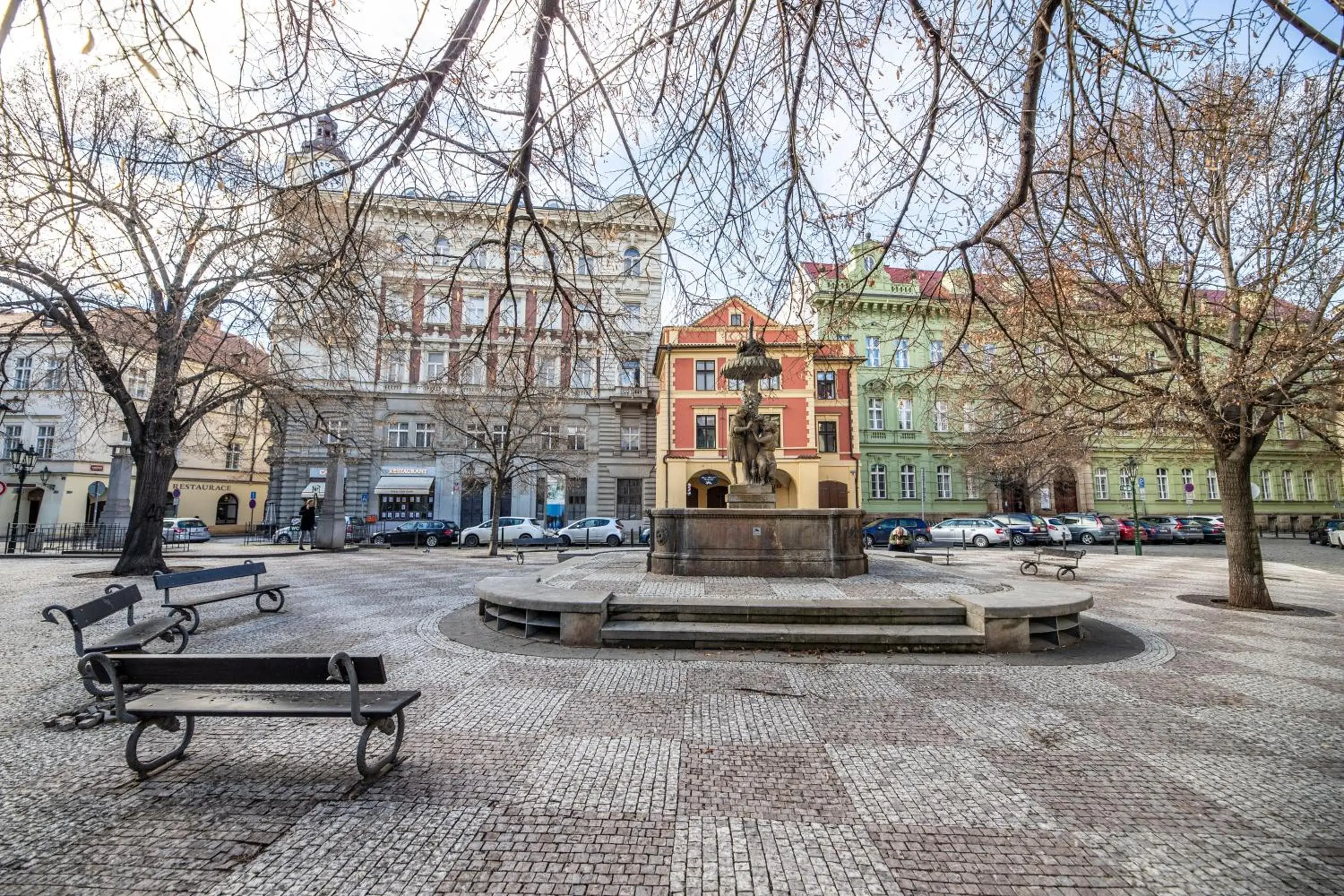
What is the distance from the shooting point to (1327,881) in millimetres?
2602

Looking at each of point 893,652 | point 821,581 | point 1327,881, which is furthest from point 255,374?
point 1327,881

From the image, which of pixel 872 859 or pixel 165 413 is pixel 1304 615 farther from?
pixel 165 413

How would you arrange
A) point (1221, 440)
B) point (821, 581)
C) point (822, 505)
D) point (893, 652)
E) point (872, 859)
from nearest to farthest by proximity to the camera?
point (872, 859), point (893, 652), point (821, 581), point (1221, 440), point (822, 505)

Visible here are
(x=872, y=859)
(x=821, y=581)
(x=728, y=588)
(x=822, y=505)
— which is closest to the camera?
(x=872, y=859)

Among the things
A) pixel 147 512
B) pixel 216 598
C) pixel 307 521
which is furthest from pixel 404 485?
pixel 216 598

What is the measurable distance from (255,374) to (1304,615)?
20.5 m

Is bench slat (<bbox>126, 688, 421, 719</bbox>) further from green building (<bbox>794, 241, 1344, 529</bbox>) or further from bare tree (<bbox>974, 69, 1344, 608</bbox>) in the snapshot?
green building (<bbox>794, 241, 1344, 529</bbox>)

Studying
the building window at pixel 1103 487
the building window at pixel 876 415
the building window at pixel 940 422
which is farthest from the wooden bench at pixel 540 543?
the building window at pixel 1103 487

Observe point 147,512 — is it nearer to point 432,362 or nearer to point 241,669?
point 241,669

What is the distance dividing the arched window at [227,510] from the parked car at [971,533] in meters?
45.6

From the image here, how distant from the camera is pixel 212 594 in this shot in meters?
9.06

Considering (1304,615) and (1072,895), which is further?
(1304,615)

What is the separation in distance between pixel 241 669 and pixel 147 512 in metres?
14.1

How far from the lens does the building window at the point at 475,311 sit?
23078 millimetres
